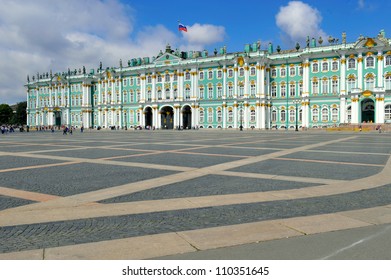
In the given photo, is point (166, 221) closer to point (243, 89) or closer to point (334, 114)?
point (334, 114)

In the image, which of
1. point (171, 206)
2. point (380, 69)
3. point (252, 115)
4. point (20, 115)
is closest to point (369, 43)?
point (380, 69)

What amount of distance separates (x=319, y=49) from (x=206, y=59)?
79.3 feet

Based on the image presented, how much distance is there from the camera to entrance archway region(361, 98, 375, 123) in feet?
208

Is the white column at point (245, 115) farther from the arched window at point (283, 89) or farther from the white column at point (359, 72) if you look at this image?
the white column at point (359, 72)

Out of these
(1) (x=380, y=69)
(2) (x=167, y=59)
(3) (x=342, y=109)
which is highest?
(2) (x=167, y=59)

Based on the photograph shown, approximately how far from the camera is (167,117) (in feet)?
281

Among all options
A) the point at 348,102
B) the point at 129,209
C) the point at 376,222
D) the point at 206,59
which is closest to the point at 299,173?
the point at 376,222

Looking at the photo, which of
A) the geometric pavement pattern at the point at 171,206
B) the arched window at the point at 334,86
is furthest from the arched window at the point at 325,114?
the geometric pavement pattern at the point at 171,206

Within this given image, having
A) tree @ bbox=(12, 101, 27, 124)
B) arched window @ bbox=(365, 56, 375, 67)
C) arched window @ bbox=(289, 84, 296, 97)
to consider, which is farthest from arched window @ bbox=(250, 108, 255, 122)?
tree @ bbox=(12, 101, 27, 124)

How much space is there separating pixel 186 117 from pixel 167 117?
479 cm

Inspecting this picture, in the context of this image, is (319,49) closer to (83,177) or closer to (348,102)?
(348,102)

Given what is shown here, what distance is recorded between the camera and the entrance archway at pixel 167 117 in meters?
84.8

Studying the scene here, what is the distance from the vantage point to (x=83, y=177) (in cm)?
1158

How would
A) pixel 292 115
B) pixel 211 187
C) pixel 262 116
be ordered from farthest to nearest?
pixel 262 116 < pixel 292 115 < pixel 211 187
